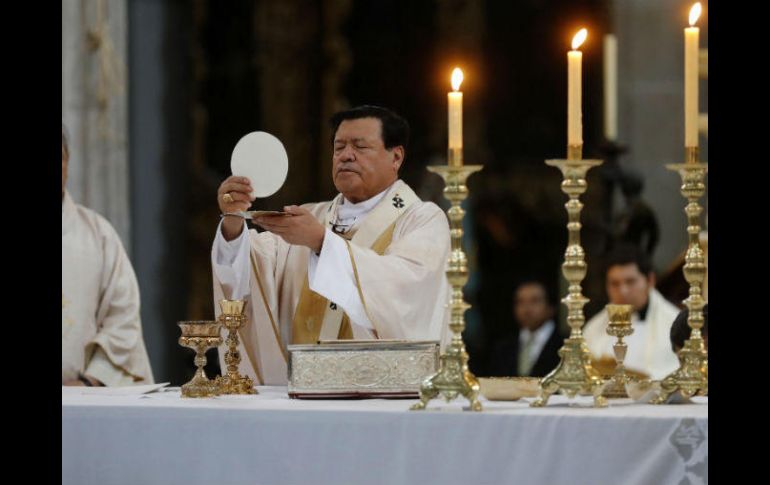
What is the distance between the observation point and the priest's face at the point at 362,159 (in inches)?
200

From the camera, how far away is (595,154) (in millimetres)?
10242

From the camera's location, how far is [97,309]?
22.2 feet

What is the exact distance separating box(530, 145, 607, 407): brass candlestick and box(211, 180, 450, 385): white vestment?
87 centimetres

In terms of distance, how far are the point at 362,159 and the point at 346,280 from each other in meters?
0.59

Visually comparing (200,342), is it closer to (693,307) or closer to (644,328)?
(693,307)

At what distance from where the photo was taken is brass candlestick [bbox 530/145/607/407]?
152 inches

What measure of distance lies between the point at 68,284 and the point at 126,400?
2.57m

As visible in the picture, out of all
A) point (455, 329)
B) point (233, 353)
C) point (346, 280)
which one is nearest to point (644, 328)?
point (346, 280)

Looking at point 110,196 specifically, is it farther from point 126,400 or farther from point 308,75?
point 126,400

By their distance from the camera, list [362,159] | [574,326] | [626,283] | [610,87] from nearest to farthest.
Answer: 1. [574,326]
2. [362,159]
3. [626,283]
4. [610,87]

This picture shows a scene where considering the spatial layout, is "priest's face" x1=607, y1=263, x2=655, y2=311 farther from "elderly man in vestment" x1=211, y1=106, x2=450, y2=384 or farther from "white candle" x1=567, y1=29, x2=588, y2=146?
"white candle" x1=567, y1=29, x2=588, y2=146

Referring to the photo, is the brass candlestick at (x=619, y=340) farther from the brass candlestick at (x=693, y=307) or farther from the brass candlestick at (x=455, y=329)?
the brass candlestick at (x=455, y=329)

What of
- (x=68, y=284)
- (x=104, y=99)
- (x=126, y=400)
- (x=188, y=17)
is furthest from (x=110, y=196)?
(x=126, y=400)

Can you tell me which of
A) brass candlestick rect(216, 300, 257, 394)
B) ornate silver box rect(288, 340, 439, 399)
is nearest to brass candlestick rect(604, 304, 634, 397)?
ornate silver box rect(288, 340, 439, 399)
